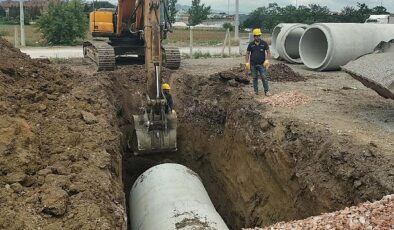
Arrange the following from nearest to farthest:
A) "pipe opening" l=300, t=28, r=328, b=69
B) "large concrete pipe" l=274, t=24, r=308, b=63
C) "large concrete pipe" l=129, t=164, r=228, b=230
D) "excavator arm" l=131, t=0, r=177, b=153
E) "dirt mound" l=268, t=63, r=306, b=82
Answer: "large concrete pipe" l=129, t=164, r=228, b=230, "excavator arm" l=131, t=0, r=177, b=153, "dirt mound" l=268, t=63, r=306, b=82, "pipe opening" l=300, t=28, r=328, b=69, "large concrete pipe" l=274, t=24, r=308, b=63

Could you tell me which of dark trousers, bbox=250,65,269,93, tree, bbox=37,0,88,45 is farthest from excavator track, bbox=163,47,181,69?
tree, bbox=37,0,88,45

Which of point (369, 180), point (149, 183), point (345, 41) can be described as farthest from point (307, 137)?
point (345, 41)

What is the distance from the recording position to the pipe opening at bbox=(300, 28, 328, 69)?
1933 cm

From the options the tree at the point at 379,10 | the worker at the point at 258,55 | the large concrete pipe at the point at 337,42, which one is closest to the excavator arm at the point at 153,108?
the worker at the point at 258,55

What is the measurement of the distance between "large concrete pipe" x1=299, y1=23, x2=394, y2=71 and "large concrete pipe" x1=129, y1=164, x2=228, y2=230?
9.96m

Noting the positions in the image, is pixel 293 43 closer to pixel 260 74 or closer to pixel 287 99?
pixel 260 74

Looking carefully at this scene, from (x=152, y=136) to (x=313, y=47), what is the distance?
431 inches

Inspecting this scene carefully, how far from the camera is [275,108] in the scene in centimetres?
1146

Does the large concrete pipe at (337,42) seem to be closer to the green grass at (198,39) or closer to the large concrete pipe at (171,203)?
the large concrete pipe at (171,203)

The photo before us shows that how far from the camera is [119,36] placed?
53.9 ft

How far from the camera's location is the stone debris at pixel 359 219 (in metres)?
5.21

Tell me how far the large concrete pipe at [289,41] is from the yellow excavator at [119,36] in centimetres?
637

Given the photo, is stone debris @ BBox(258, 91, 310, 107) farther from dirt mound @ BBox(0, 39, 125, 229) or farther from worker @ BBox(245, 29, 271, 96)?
dirt mound @ BBox(0, 39, 125, 229)

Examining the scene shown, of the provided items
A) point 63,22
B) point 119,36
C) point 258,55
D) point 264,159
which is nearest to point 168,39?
point 63,22
